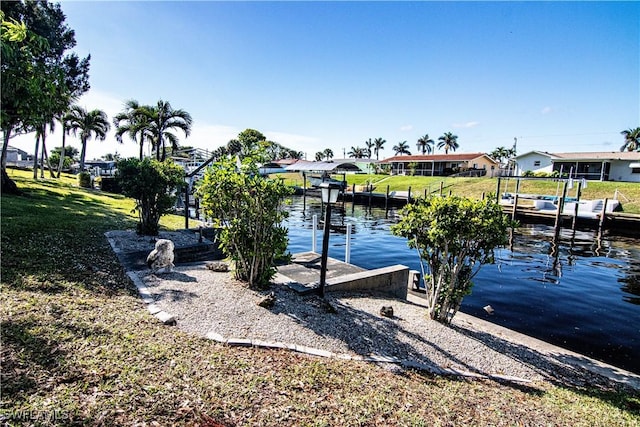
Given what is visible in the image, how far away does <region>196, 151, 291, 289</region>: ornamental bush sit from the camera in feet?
22.2

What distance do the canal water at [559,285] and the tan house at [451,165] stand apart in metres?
31.3

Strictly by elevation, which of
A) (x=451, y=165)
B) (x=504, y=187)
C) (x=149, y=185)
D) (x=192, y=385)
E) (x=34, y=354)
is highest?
(x=451, y=165)

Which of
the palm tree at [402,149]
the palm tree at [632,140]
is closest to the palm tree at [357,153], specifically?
the palm tree at [402,149]

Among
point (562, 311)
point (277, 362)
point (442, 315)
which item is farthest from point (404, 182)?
point (277, 362)

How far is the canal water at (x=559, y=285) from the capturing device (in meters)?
8.04

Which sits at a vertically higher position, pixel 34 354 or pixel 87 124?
pixel 87 124

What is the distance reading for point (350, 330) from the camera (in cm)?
571

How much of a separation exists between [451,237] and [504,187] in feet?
131

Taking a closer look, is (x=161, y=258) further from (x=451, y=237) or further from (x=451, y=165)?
(x=451, y=165)

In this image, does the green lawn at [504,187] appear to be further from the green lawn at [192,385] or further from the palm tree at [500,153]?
the palm tree at [500,153]

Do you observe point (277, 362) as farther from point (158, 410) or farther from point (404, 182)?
point (404, 182)

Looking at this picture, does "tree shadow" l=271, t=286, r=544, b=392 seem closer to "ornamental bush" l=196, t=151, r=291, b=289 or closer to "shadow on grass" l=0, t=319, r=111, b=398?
"ornamental bush" l=196, t=151, r=291, b=289

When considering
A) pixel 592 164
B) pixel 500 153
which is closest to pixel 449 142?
pixel 500 153

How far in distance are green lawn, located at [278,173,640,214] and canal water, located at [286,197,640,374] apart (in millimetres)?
5581
